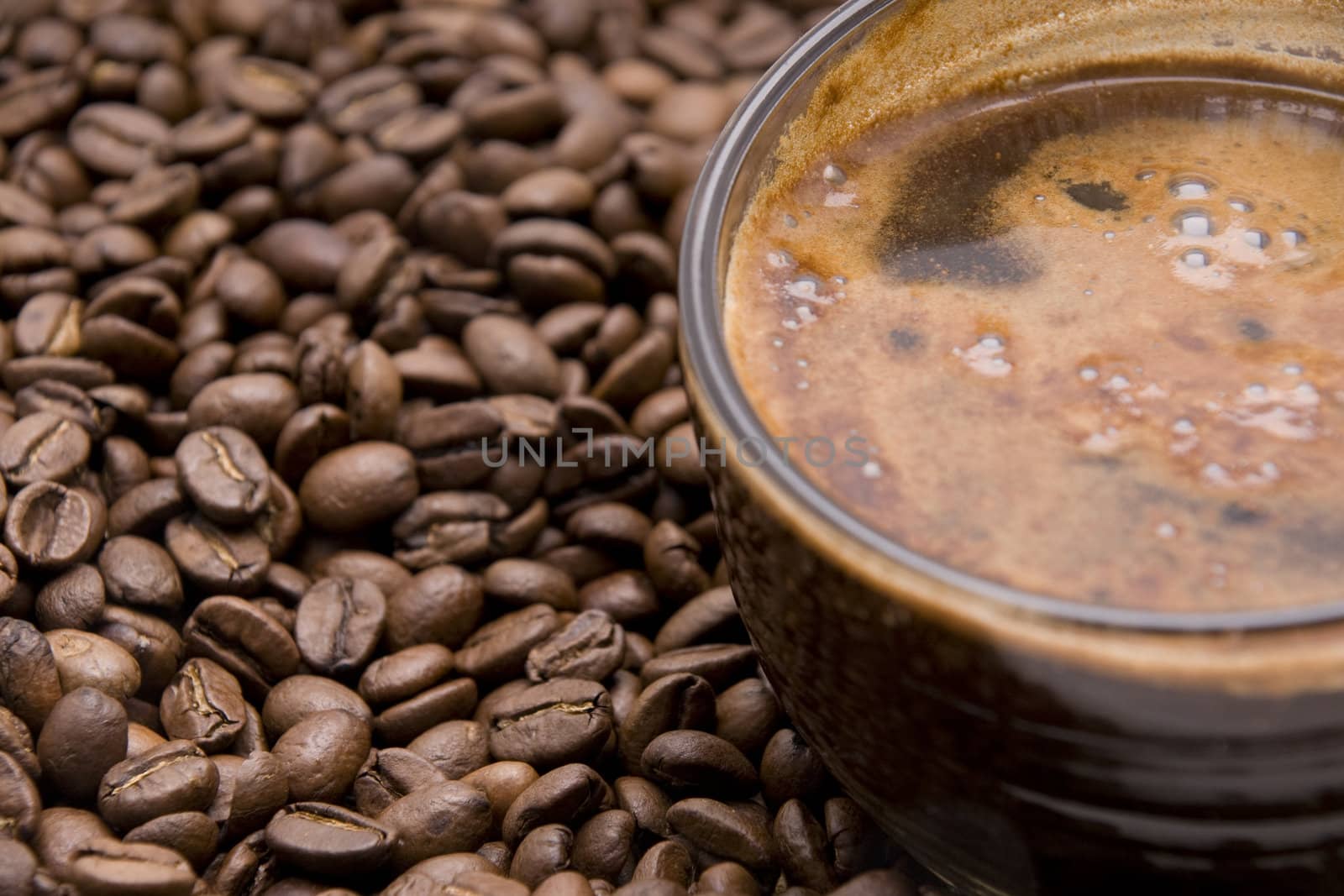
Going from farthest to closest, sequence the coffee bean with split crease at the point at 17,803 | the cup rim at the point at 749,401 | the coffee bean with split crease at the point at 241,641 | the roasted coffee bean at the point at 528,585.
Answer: the roasted coffee bean at the point at 528,585 → the coffee bean with split crease at the point at 241,641 → the coffee bean with split crease at the point at 17,803 → the cup rim at the point at 749,401

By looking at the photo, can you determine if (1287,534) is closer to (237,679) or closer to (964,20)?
(964,20)

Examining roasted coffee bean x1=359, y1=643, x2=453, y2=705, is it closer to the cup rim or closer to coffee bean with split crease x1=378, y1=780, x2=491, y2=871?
coffee bean with split crease x1=378, y1=780, x2=491, y2=871

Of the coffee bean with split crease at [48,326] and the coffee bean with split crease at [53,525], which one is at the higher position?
the coffee bean with split crease at [48,326]

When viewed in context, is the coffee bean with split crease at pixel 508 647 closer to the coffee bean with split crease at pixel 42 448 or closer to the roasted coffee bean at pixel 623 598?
the roasted coffee bean at pixel 623 598

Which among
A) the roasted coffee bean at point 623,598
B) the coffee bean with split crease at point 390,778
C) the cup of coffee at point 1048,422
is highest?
the cup of coffee at point 1048,422

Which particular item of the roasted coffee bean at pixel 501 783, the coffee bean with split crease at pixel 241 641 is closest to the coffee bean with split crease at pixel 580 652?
the roasted coffee bean at pixel 501 783

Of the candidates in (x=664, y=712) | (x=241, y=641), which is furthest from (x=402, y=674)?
(x=664, y=712)

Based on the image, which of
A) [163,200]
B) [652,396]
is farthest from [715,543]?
[163,200]

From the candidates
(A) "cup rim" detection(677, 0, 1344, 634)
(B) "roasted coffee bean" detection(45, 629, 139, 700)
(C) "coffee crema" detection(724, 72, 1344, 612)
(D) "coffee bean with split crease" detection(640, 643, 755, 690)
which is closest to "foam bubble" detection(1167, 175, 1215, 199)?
(C) "coffee crema" detection(724, 72, 1344, 612)
